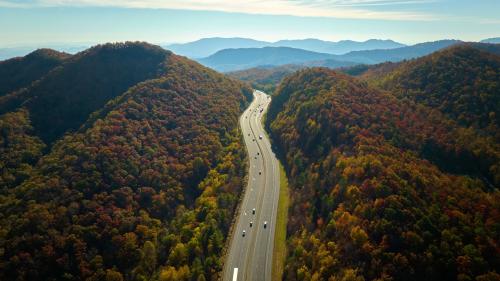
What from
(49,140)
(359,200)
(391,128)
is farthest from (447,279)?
(49,140)

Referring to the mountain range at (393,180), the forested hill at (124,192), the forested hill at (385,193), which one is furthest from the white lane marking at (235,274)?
the forested hill at (385,193)

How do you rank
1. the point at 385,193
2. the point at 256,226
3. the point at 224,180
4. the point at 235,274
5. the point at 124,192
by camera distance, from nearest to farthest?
the point at 235,274
the point at 385,193
the point at 256,226
the point at 124,192
the point at 224,180

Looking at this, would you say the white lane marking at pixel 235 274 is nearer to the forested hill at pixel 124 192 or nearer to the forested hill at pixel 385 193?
the forested hill at pixel 124 192

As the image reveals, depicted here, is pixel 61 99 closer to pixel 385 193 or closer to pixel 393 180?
pixel 385 193

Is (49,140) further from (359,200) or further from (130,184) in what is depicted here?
(359,200)

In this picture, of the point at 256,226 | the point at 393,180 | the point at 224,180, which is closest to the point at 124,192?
the point at 224,180

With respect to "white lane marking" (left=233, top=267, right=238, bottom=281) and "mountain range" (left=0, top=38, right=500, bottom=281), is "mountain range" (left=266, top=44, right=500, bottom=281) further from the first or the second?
"white lane marking" (left=233, top=267, right=238, bottom=281)

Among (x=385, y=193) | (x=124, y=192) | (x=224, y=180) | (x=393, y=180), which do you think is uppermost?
(x=393, y=180)
